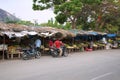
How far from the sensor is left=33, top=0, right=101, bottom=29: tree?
31.7m

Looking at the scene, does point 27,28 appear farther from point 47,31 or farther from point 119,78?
point 119,78

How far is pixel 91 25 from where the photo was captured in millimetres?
41281

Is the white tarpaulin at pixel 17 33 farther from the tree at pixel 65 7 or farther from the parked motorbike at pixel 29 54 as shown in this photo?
the tree at pixel 65 7

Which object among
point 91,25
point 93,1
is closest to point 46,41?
point 93,1

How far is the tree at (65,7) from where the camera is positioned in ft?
104

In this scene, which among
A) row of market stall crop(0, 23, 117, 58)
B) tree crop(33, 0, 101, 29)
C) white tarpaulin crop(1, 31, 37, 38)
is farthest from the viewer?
tree crop(33, 0, 101, 29)

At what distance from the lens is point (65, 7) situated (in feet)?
106

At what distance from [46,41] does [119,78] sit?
15296 millimetres

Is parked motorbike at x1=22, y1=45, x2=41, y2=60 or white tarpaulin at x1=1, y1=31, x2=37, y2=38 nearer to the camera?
parked motorbike at x1=22, y1=45, x2=41, y2=60

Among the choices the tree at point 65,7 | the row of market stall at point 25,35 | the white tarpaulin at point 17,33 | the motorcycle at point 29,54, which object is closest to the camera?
the motorcycle at point 29,54

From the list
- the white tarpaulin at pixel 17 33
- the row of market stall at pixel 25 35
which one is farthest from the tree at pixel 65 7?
the white tarpaulin at pixel 17 33

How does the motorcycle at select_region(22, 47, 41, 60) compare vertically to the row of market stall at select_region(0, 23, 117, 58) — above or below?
below

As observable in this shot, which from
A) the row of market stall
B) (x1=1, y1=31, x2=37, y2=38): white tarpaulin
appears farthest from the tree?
Result: (x1=1, y1=31, x2=37, y2=38): white tarpaulin

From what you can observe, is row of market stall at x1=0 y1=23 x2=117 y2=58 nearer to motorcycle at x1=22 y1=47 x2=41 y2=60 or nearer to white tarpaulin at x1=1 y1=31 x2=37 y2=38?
white tarpaulin at x1=1 y1=31 x2=37 y2=38
